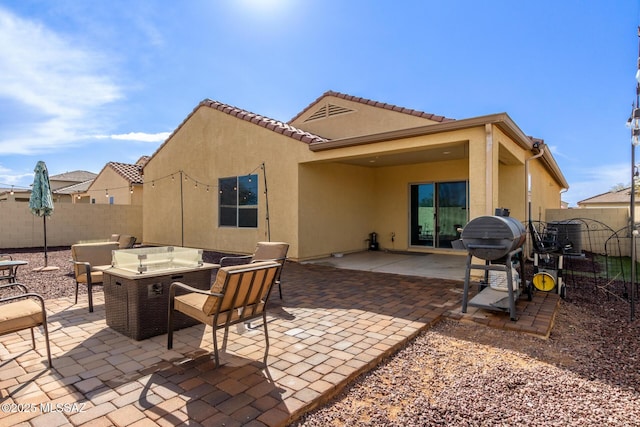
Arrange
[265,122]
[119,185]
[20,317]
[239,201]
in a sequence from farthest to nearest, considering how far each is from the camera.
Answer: [119,185]
[239,201]
[265,122]
[20,317]

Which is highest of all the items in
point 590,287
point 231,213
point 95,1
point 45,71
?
point 95,1

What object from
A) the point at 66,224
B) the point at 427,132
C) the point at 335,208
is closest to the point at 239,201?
the point at 335,208

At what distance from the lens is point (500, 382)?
2.73 m

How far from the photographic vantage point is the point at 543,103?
15922mm

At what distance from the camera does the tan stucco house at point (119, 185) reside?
53.4 feet

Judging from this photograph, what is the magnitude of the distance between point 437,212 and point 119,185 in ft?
50.7

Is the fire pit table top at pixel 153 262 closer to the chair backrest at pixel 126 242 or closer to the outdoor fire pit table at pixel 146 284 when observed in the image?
the outdoor fire pit table at pixel 146 284

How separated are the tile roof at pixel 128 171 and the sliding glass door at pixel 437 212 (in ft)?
41.5

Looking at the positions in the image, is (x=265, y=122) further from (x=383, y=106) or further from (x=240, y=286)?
(x=240, y=286)

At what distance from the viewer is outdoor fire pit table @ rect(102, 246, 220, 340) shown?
3471 millimetres

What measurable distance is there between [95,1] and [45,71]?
3.01 m

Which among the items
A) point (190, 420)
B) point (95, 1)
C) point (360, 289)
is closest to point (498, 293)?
point (360, 289)

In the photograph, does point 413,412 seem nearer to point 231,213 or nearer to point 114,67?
point 231,213

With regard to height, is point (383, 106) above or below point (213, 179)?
above
